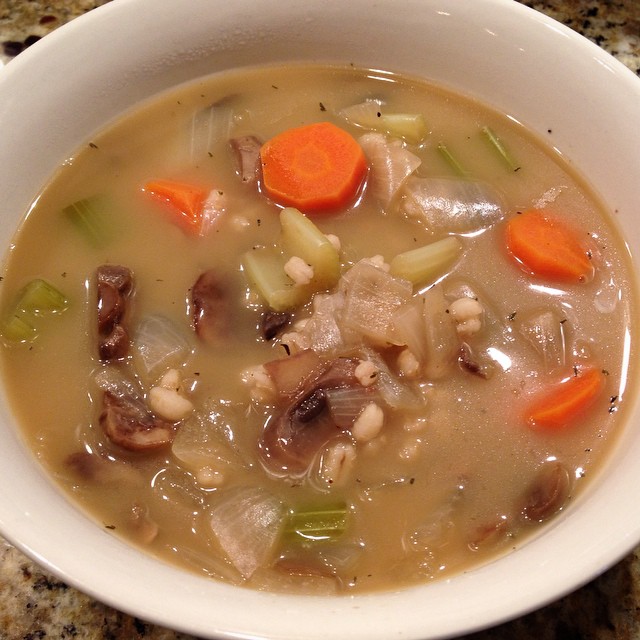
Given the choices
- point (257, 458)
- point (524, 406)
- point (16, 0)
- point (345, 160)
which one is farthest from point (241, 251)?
point (16, 0)

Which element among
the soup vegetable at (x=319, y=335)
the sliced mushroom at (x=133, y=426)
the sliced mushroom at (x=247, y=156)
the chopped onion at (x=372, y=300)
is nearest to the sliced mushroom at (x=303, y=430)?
the soup vegetable at (x=319, y=335)

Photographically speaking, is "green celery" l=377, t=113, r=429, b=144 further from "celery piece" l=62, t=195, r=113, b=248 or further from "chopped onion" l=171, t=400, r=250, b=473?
"chopped onion" l=171, t=400, r=250, b=473

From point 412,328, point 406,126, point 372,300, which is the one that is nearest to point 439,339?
point 412,328

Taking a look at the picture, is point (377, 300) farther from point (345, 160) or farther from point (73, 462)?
point (73, 462)

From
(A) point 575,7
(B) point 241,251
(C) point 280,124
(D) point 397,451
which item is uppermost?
(A) point 575,7

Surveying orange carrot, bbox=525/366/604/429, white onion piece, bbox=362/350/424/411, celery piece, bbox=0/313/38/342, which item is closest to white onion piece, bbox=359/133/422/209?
white onion piece, bbox=362/350/424/411

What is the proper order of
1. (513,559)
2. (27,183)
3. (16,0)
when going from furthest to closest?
(16,0)
(27,183)
(513,559)

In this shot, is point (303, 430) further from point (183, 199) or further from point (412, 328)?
point (183, 199)
